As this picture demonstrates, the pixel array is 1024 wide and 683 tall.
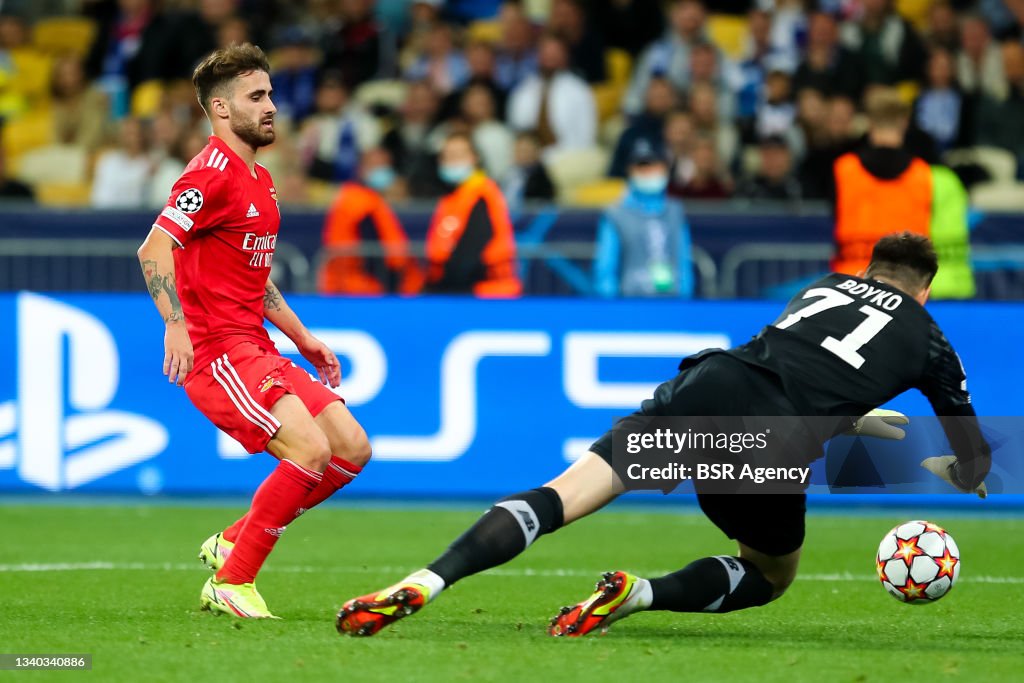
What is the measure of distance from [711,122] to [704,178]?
841mm

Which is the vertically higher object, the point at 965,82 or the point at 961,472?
the point at 965,82

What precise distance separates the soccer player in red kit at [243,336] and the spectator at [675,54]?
998 cm

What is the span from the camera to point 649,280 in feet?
43.4

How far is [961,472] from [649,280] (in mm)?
7109

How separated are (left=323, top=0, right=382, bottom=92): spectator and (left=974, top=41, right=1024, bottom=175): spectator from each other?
627 cm

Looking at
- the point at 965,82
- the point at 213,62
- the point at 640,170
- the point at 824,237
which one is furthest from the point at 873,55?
the point at 213,62

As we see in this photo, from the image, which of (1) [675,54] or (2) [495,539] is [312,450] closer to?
(2) [495,539]

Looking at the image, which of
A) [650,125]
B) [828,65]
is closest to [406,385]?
[650,125]

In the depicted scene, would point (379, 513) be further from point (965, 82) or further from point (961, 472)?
point (965, 82)

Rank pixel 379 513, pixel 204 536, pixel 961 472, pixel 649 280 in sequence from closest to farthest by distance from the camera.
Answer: pixel 961 472 < pixel 204 536 < pixel 379 513 < pixel 649 280

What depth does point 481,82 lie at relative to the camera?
1677 centimetres

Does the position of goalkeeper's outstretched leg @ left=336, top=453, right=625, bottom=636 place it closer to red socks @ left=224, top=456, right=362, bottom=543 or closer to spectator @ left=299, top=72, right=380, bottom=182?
red socks @ left=224, top=456, right=362, bottom=543

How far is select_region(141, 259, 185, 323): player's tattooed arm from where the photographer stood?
21.6 ft

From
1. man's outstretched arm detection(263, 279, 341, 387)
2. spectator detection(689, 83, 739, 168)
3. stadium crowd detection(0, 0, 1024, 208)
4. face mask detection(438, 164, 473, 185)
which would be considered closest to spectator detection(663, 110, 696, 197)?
stadium crowd detection(0, 0, 1024, 208)
